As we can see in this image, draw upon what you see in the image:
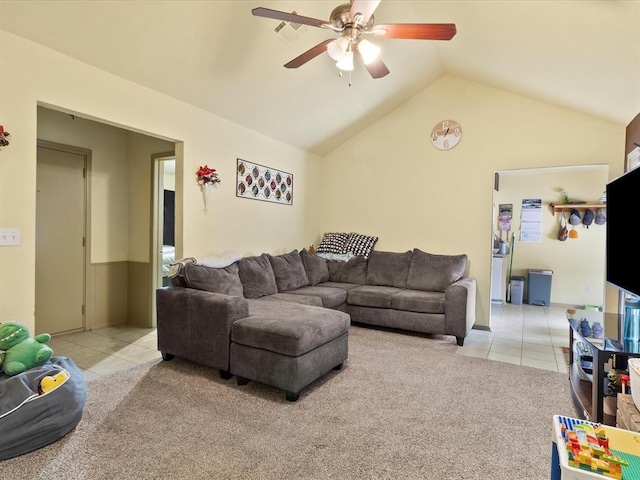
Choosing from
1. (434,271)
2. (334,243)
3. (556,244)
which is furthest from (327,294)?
(556,244)

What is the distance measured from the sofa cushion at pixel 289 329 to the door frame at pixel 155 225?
1.97m

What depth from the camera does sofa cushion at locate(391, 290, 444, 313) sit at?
3881 mm

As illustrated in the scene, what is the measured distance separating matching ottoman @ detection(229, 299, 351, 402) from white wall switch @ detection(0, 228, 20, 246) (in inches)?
61.4

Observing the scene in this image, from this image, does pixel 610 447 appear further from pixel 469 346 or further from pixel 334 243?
pixel 334 243

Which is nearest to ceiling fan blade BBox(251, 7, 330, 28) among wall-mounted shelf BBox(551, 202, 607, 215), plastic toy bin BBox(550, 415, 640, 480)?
plastic toy bin BBox(550, 415, 640, 480)

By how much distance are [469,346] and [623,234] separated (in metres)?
1.99

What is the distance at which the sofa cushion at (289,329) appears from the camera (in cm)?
243

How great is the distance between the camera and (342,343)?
2.91 metres

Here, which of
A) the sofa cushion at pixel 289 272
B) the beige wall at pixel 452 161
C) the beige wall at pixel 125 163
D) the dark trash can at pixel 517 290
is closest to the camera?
the beige wall at pixel 125 163

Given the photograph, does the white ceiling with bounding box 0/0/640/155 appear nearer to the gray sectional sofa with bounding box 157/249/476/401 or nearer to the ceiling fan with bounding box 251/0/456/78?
the ceiling fan with bounding box 251/0/456/78

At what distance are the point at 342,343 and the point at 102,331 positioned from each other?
118 inches

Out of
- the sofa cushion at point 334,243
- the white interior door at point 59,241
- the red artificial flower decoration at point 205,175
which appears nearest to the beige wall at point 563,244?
the sofa cushion at point 334,243

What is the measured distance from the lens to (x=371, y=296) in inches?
167

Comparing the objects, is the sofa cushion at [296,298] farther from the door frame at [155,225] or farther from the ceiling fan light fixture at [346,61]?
the ceiling fan light fixture at [346,61]
